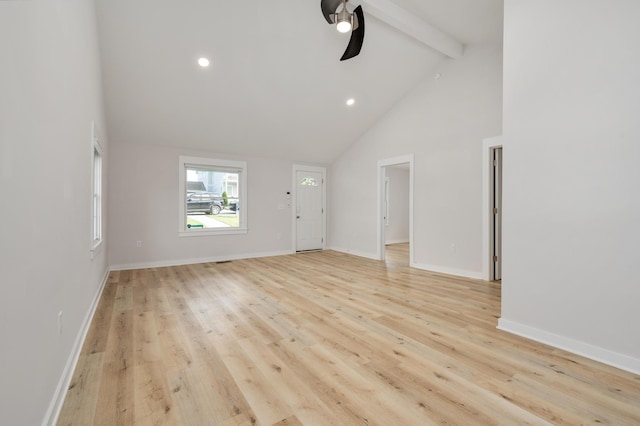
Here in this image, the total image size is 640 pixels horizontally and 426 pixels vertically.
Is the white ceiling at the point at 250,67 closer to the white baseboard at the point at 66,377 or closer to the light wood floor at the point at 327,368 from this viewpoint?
the light wood floor at the point at 327,368

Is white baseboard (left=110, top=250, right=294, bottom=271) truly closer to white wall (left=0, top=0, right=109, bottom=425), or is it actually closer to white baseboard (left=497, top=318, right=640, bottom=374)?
white wall (left=0, top=0, right=109, bottom=425)

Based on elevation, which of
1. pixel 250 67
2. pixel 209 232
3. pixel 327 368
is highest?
pixel 250 67

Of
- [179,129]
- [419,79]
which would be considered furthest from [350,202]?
[179,129]

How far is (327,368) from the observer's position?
192cm

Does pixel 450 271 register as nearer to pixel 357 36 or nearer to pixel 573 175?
pixel 573 175

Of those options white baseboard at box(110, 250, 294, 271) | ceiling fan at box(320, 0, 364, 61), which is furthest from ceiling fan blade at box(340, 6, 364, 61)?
white baseboard at box(110, 250, 294, 271)

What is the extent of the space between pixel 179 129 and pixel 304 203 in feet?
10.7

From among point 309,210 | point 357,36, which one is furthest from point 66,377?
point 309,210

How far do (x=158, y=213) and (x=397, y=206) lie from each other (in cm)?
671

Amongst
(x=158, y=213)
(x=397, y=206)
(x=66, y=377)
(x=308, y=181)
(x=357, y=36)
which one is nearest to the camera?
(x=66, y=377)

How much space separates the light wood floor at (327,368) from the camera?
4.93 feet

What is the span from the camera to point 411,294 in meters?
3.59

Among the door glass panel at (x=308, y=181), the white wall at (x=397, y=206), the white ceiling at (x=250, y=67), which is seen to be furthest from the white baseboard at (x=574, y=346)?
the white wall at (x=397, y=206)

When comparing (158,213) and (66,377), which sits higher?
(158,213)
